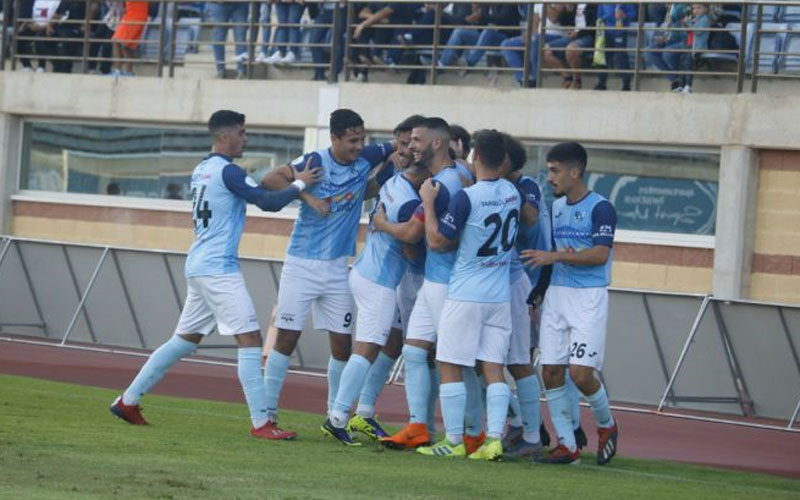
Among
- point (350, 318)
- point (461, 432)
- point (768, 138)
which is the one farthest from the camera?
point (768, 138)

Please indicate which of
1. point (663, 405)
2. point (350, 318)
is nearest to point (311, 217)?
point (350, 318)

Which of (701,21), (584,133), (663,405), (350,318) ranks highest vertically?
(701,21)

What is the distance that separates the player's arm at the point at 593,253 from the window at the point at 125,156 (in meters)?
15.5

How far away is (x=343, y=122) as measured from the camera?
12.3m

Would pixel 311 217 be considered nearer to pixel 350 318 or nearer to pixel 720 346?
pixel 350 318

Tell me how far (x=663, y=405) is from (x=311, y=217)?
782cm

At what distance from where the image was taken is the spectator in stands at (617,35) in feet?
77.9

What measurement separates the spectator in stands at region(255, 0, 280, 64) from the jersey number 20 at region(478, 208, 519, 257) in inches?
615

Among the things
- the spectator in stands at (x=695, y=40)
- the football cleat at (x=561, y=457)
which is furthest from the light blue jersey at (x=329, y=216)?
the spectator in stands at (x=695, y=40)

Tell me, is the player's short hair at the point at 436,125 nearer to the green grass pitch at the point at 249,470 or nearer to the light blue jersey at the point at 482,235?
the light blue jersey at the point at 482,235

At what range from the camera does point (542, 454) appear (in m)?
12.3

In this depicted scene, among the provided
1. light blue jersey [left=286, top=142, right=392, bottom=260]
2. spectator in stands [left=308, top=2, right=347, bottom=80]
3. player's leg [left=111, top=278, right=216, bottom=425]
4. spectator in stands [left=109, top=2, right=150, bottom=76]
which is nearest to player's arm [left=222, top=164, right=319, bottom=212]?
light blue jersey [left=286, top=142, right=392, bottom=260]

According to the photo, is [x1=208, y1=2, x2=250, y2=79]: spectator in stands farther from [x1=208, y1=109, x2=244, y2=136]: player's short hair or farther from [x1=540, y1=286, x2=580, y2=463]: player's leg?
[x1=540, y1=286, x2=580, y2=463]: player's leg

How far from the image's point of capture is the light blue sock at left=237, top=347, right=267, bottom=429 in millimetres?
12047
